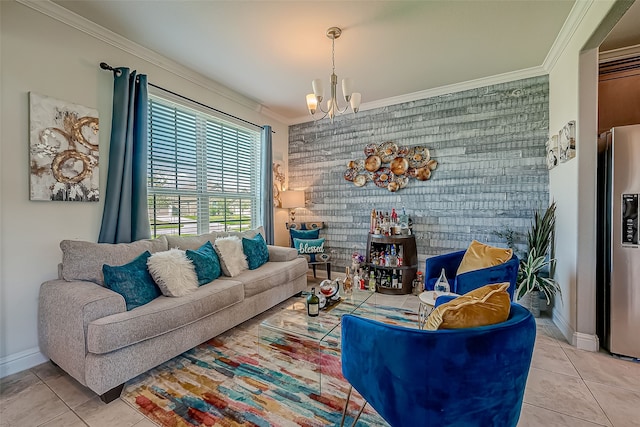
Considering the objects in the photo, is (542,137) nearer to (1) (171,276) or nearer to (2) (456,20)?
(2) (456,20)

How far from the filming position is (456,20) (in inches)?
92.9

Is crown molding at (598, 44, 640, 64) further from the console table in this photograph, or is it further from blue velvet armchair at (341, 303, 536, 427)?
blue velvet armchair at (341, 303, 536, 427)

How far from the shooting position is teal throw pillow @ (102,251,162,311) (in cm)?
200

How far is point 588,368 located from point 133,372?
10.6ft

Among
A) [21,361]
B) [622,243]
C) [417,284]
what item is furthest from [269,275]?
[622,243]

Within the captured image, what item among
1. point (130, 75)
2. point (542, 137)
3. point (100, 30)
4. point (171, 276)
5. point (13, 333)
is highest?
point (100, 30)

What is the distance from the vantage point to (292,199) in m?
4.53

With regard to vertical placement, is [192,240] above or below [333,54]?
below

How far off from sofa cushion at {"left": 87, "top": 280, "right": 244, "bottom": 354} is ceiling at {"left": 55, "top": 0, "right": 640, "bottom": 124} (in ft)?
7.62

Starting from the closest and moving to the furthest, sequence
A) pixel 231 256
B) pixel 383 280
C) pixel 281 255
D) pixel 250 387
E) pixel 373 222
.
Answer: pixel 250 387 → pixel 231 256 → pixel 281 255 → pixel 383 280 → pixel 373 222

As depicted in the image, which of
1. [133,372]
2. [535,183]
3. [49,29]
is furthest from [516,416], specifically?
[49,29]

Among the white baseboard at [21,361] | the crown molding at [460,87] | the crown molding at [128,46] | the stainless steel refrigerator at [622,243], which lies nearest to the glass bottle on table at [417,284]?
the stainless steel refrigerator at [622,243]

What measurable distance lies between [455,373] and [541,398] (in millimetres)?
1289

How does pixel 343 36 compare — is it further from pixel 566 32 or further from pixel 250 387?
pixel 250 387
